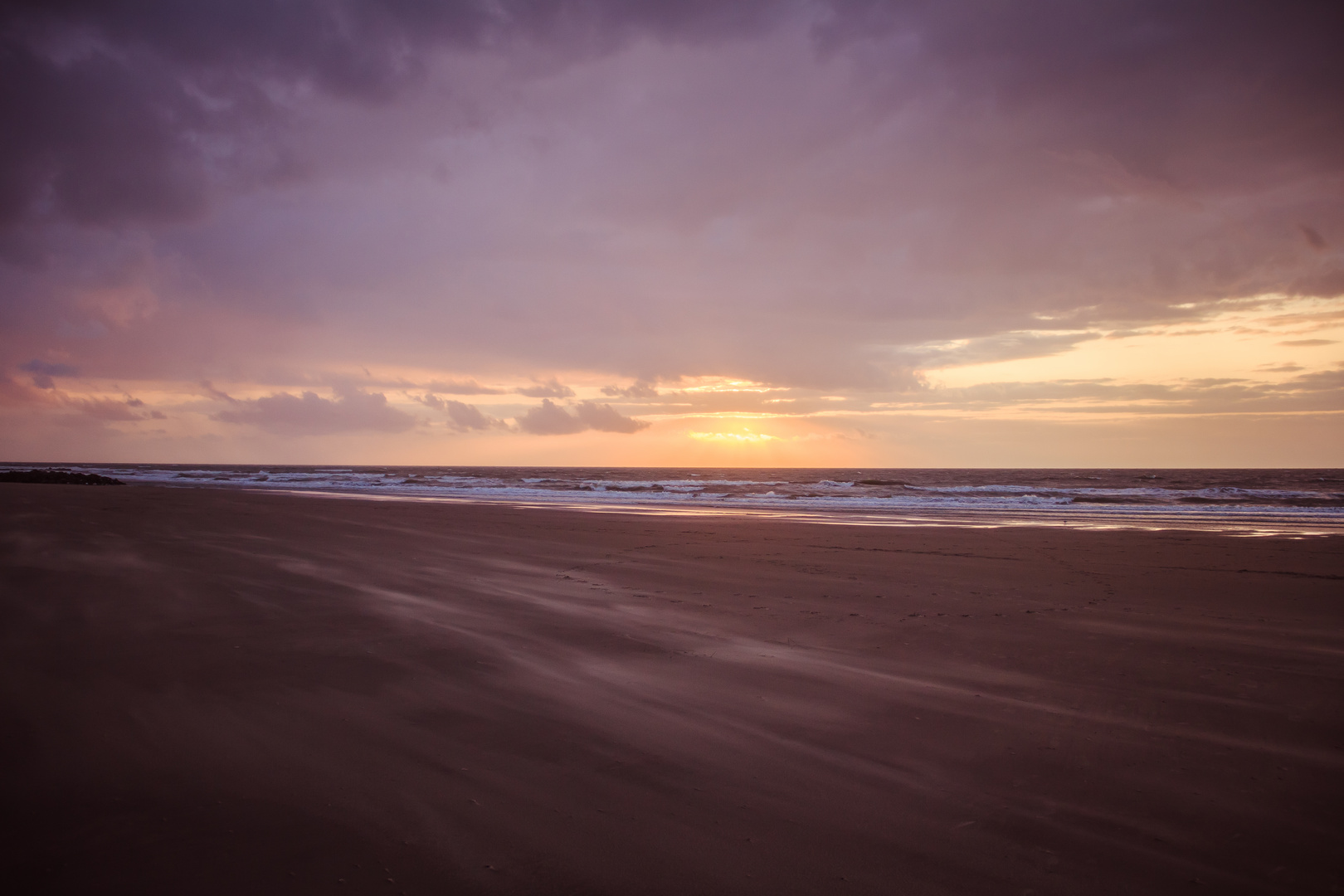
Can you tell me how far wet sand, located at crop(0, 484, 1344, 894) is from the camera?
247 centimetres

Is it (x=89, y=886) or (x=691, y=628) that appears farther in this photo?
(x=691, y=628)

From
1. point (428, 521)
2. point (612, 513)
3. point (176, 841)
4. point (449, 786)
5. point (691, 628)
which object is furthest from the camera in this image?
point (612, 513)

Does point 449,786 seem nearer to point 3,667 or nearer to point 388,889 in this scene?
point 388,889

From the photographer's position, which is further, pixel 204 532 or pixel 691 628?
pixel 204 532

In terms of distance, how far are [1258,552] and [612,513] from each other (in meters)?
15.3

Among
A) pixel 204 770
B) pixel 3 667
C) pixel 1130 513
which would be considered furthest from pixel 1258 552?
pixel 3 667

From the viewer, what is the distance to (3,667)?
14.0ft

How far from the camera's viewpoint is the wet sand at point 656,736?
2469 millimetres

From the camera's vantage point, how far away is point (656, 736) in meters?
3.61

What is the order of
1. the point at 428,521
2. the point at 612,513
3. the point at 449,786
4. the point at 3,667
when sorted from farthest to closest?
the point at 612,513, the point at 428,521, the point at 3,667, the point at 449,786

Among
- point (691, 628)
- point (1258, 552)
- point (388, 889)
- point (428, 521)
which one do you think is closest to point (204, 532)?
point (428, 521)

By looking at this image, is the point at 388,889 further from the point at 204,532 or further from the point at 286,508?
the point at 286,508

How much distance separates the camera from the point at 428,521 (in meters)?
15.9

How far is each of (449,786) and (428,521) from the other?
45.7ft
